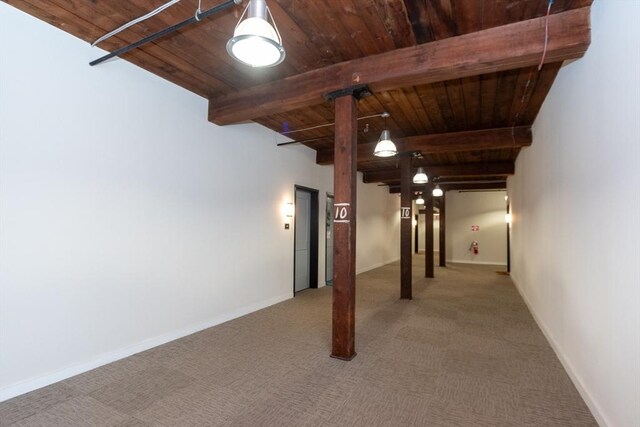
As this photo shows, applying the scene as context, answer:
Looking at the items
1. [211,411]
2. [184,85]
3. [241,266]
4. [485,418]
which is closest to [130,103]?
[184,85]

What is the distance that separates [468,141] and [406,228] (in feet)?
6.07

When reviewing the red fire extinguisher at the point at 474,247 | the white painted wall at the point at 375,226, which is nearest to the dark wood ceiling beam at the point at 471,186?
the white painted wall at the point at 375,226

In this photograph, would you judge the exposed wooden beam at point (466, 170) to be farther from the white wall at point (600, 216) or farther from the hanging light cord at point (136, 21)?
the hanging light cord at point (136, 21)

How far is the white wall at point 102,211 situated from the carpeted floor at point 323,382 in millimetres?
340

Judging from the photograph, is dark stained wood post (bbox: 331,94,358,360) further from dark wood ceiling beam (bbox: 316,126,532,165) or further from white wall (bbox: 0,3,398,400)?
dark wood ceiling beam (bbox: 316,126,532,165)

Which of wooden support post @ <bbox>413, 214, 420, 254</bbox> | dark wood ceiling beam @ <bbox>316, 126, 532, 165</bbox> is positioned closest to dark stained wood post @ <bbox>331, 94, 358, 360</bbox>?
dark wood ceiling beam @ <bbox>316, 126, 532, 165</bbox>

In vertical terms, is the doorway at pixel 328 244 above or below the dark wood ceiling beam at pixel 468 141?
below

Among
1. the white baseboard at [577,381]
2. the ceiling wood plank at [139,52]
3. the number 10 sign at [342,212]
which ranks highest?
the ceiling wood plank at [139,52]

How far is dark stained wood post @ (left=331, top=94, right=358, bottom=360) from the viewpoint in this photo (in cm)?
325

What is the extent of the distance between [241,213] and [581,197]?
4.00 metres

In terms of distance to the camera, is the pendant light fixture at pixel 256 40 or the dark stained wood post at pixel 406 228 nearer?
the pendant light fixture at pixel 256 40

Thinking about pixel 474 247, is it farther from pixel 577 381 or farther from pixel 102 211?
pixel 102 211

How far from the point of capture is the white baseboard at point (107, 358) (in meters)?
2.54

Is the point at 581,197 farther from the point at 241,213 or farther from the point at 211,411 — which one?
the point at 241,213
